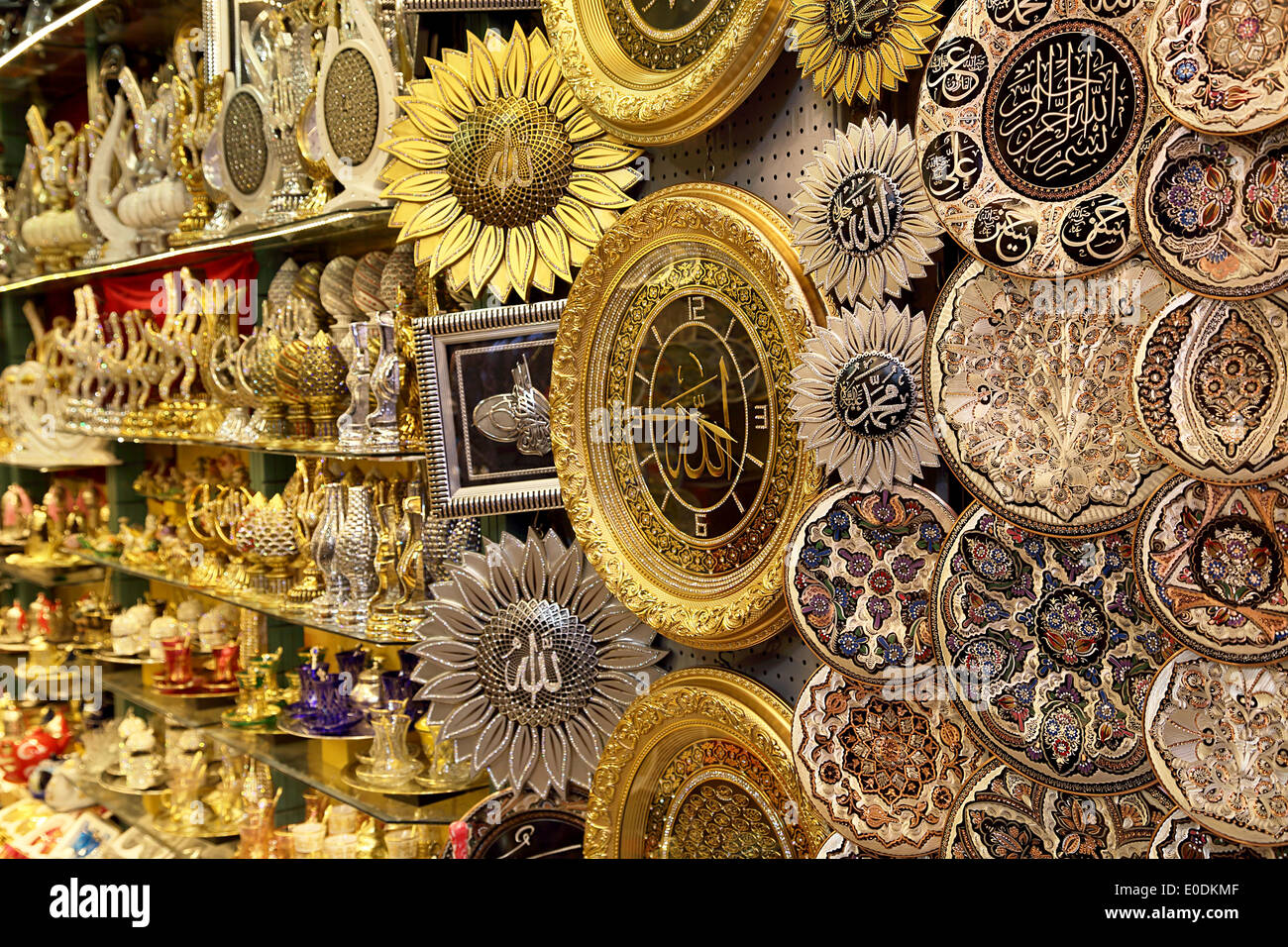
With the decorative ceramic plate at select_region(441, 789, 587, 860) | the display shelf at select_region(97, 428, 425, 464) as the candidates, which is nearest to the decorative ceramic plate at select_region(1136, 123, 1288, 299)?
the decorative ceramic plate at select_region(441, 789, 587, 860)

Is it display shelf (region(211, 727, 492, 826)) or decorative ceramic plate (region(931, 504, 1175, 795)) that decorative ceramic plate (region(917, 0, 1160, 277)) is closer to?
decorative ceramic plate (region(931, 504, 1175, 795))

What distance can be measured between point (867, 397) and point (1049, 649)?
285 millimetres

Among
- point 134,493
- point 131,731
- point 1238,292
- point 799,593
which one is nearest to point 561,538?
point 799,593

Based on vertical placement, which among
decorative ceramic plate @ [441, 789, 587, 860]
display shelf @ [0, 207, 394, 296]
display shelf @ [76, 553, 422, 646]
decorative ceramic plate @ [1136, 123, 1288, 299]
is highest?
display shelf @ [0, 207, 394, 296]

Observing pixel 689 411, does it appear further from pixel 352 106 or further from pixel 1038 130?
pixel 352 106

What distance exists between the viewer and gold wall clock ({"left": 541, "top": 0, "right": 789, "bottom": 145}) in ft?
3.58

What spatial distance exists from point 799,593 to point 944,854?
0.28 meters

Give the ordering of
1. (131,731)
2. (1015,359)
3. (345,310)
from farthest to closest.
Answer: (131,731) → (345,310) → (1015,359)

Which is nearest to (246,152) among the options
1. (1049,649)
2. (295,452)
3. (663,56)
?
(295,452)

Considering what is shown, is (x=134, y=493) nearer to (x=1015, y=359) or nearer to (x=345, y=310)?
(x=345, y=310)

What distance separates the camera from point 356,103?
1.64m

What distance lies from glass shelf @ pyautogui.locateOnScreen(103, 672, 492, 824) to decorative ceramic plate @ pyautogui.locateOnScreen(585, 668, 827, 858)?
406mm

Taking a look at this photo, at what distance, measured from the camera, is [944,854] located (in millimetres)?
969

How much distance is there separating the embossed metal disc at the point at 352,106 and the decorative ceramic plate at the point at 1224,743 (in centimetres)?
136
